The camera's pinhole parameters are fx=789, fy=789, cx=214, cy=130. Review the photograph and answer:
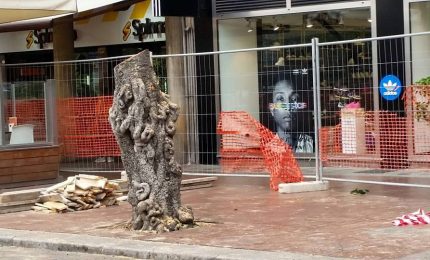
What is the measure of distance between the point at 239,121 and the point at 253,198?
8.20 ft

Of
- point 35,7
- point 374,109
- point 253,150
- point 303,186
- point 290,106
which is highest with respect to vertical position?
point 35,7

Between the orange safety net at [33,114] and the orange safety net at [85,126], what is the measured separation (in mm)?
1424

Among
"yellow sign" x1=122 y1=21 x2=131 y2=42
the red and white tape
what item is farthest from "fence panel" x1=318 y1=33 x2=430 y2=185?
"yellow sign" x1=122 y1=21 x2=131 y2=42

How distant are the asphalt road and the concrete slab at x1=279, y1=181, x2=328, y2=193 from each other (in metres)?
4.39

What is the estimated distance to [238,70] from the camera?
54.2 ft

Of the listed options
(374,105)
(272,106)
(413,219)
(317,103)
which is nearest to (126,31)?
(272,106)

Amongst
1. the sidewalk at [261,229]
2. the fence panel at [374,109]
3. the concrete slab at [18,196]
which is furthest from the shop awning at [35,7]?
the fence panel at [374,109]

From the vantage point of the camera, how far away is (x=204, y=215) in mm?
10477

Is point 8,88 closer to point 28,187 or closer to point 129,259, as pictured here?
point 28,187

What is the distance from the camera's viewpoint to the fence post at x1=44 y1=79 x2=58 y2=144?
46.9 feet

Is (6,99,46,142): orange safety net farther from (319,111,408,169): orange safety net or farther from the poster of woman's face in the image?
(319,111,408,169): orange safety net

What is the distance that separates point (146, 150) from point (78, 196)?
2531mm

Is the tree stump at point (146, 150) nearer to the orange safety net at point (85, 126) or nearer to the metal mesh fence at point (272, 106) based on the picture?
the metal mesh fence at point (272, 106)

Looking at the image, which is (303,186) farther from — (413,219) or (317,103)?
(413,219)
